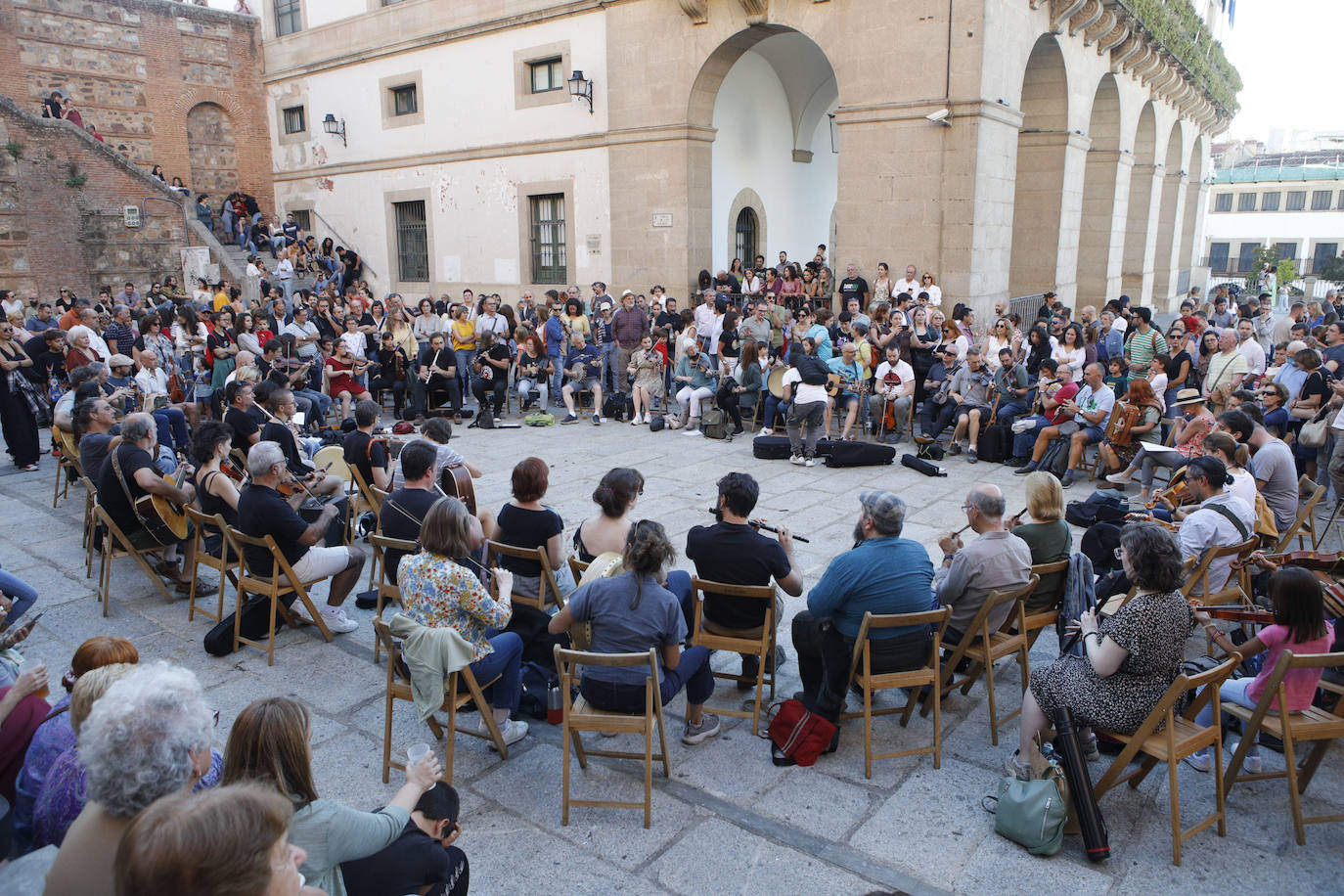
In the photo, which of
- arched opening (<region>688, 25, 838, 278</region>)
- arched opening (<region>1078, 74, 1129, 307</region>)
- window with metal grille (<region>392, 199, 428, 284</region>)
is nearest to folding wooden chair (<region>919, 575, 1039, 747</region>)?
arched opening (<region>688, 25, 838, 278</region>)

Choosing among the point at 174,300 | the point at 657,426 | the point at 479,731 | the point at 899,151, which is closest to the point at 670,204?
the point at 899,151

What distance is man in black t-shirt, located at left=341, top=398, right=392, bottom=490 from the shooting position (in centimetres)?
596

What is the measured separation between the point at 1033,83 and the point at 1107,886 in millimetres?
14529

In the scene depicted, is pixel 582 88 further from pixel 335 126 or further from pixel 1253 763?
pixel 1253 763

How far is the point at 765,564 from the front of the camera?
12.6ft

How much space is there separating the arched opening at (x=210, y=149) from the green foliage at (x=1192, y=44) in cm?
1920

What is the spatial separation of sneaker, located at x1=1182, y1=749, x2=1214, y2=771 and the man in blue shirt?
119cm

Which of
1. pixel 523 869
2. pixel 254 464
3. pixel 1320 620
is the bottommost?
pixel 523 869

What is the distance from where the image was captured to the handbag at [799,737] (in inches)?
146

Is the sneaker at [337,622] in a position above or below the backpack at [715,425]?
below

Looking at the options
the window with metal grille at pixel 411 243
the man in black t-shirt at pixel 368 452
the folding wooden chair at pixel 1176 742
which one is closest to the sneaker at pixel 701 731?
the folding wooden chair at pixel 1176 742

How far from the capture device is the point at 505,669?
3.80m

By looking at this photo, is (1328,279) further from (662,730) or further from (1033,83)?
(662,730)

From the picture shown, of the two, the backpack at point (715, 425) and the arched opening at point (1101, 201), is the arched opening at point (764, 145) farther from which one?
the arched opening at point (1101, 201)
